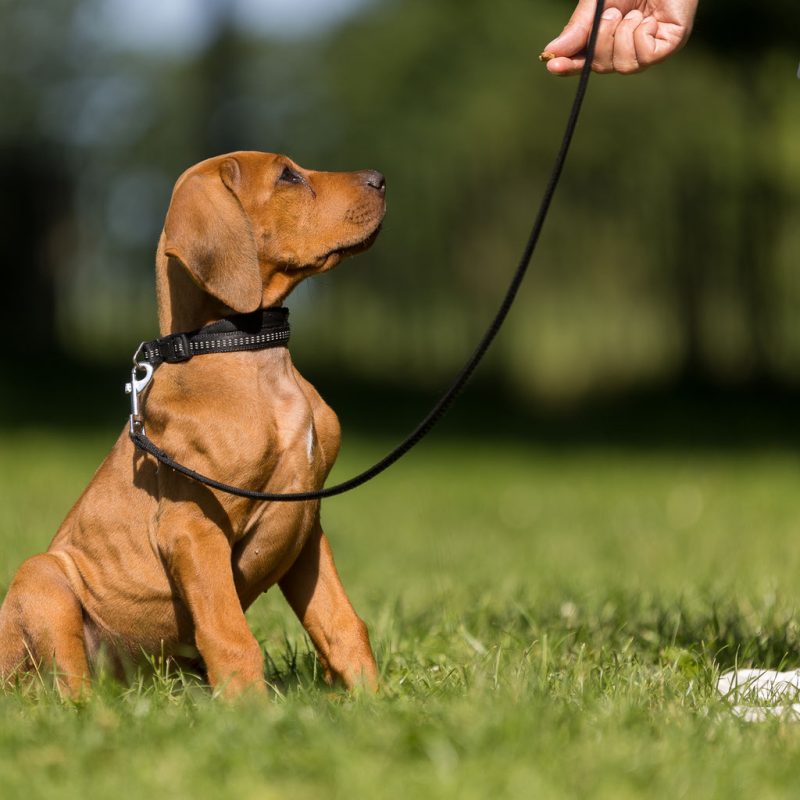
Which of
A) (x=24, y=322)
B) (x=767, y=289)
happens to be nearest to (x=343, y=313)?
(x=24, y=322)

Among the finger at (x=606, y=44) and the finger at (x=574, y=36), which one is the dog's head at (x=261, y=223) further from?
the finger at (x=606, y=44)

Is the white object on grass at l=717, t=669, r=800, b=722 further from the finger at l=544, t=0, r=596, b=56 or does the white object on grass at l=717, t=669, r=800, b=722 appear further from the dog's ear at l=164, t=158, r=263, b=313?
the finger at l=544, t=0, r=596, b=56

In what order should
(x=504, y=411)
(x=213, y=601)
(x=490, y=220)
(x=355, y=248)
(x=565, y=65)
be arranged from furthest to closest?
(x=490, y=220), (x=504, y=411), (x=565, y=65), (x=355, y=248), (x=213, y=601)

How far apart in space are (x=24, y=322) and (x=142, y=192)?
17.8ft

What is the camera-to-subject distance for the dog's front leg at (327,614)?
3.80 metres

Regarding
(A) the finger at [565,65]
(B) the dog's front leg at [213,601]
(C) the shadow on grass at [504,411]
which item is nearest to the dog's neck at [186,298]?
(B) the dog's front leg at [213,601]

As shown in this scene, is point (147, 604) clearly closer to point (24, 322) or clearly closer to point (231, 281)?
point (231, 281)

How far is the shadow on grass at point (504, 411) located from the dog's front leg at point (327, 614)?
10.3 metres

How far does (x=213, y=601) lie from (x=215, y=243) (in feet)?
3.29

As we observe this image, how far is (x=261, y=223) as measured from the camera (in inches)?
153

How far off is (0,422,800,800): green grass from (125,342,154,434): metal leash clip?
2.38ft

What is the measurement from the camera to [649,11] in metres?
4.25

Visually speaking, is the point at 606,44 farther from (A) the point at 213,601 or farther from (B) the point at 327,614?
(A) the point at 213,601

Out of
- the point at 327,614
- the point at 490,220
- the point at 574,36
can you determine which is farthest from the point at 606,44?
the point at 490,220
